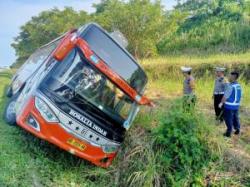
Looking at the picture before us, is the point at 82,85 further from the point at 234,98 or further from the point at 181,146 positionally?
the point at 234,98

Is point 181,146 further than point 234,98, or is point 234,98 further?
point 234,98

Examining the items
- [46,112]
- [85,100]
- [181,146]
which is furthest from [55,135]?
[181,146]

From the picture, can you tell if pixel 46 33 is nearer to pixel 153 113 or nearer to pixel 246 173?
pixel 153 113

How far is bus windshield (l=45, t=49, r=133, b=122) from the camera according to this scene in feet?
24.4

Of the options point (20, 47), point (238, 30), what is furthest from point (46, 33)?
point (238, 30)

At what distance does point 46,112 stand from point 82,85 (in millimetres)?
854

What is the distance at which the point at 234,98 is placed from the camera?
7.81 metres

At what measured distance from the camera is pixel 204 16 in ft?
80.2

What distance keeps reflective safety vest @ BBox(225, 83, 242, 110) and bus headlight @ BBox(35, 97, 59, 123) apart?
11.0 feet

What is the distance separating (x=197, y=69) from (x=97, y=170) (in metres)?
8.64

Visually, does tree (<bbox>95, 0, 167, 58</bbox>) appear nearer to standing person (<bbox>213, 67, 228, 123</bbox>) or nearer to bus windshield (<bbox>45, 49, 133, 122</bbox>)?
standing person (<bbox>213, 67, 228, 123</bbox>)

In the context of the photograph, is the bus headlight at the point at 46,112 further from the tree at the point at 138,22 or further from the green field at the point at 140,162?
the tree at the point at 138,22

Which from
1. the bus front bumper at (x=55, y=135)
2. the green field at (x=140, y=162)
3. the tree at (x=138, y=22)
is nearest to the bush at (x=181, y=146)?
the green field at (x=140, y=162)

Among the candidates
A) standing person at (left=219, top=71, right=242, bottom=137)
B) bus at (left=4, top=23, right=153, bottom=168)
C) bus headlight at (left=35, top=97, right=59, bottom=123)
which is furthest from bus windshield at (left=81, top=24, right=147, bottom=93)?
standing person at (left=219, top=71, right=242, bottom=137)
